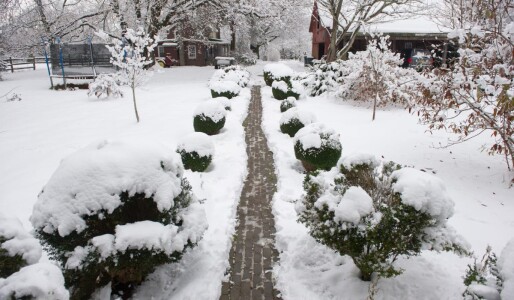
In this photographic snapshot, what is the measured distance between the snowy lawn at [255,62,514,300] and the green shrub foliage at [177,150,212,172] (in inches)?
71.9

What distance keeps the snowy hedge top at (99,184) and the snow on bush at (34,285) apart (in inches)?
28.3

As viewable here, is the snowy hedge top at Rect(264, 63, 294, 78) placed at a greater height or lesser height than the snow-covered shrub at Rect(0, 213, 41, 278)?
greater

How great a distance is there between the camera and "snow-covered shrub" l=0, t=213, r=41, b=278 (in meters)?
2.99

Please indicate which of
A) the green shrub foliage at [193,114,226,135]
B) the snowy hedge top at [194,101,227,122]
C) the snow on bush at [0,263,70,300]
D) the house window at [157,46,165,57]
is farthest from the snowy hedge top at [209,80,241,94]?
the house window at [157,46,165,57]

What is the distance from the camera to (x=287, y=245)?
5.12 m

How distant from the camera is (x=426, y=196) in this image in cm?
347

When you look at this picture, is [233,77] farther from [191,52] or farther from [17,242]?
[191,52]

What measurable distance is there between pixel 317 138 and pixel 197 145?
2.88 meters

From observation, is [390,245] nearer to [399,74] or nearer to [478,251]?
[478,251]

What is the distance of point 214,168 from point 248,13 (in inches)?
695

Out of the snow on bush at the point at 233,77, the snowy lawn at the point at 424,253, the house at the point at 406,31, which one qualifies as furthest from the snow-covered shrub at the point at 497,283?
the house at the point at 406,31

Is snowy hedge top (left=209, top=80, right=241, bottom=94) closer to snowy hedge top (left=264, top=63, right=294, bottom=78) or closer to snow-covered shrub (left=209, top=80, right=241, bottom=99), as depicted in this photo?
snow-covered shrub (left=209, top=80, right=241, bottom=99)

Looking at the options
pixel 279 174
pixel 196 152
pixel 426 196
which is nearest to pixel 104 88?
pixel 196 152

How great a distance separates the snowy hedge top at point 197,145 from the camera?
773cm
